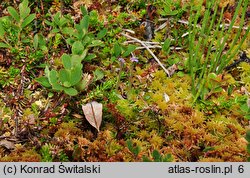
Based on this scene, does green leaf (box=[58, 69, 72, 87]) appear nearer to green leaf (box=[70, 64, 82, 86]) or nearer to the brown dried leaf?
green leaf (box=[70, 64, 82, 86])

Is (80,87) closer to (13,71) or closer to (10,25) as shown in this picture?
(13,71)

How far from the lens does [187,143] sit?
264 cm

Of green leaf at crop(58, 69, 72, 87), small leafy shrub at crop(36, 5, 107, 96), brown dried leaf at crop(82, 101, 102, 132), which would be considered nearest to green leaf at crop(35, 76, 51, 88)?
small leafy shrub at crop(36, 5, 107, 96)

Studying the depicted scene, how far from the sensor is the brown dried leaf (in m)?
2.68

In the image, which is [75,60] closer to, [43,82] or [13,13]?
[43,82]

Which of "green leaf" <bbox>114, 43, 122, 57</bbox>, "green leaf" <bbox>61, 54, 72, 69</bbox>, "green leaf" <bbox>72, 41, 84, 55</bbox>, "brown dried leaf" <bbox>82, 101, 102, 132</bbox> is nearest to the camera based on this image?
"brown dried leaf" <bbox>82, 101, 102, 132</bbox>

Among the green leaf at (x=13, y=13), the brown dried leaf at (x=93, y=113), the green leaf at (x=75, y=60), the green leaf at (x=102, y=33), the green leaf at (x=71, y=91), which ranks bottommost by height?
the brown dried leaf at (x=93, y=113)

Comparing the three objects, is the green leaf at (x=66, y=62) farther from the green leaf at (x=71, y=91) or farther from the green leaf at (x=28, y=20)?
the green leaf at (x=28, y=20)

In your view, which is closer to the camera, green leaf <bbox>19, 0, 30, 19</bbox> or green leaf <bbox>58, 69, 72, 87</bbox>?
green leaf <bbox>58, 69, 72, 87</bbox>

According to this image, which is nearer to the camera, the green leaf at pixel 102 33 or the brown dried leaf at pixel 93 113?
the brown dried leaf at pixel 93 113

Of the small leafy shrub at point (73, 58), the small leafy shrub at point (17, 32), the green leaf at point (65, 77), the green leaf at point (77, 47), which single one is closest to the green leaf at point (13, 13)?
the small leafy shrub at point (17, 32)

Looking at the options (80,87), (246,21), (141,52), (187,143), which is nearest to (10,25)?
(80,87)

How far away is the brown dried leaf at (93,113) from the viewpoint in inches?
106

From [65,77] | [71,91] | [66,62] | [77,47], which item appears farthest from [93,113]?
[77,47]
